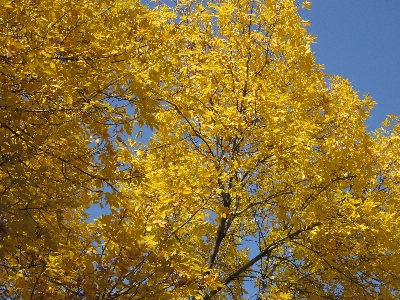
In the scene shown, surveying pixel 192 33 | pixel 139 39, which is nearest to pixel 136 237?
pixel 139 39

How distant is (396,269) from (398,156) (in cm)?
206

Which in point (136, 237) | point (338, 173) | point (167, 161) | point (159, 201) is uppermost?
point (338, 173)

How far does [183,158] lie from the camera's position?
5.03 metres

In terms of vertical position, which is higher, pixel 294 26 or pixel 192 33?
pixel 294 26

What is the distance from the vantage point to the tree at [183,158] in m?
3.25

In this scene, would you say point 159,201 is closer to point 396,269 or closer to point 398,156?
point 396,269

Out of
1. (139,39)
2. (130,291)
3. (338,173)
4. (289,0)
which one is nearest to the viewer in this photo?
(130,291)

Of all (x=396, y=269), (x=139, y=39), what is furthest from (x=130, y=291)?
(x=396, y=269)

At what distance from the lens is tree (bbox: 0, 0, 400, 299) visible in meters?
3.25

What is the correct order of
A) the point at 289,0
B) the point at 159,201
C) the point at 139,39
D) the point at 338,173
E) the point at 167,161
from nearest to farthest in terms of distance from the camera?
the point at 139,39
the point at 159,201
the point at 167,161
the point at 338,173
the point at 289,0

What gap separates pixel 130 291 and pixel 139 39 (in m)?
2.11

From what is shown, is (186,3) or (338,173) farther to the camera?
(186,3)

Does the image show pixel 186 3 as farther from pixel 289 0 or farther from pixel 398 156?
pixel 398 156

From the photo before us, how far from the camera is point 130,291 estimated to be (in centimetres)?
328
